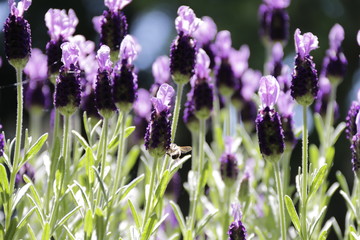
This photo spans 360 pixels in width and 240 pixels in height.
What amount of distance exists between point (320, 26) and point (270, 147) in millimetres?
4438

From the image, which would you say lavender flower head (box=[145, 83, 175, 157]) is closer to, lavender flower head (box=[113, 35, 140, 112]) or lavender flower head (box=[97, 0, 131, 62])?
lavender flower head (box=[113, 35, 140, 112])

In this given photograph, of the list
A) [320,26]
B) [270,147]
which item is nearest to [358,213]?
[270,147]

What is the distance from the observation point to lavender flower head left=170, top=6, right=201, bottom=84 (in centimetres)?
177

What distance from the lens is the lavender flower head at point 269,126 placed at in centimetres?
157

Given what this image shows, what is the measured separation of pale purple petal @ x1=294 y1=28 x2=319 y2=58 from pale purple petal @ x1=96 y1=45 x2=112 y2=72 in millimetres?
472

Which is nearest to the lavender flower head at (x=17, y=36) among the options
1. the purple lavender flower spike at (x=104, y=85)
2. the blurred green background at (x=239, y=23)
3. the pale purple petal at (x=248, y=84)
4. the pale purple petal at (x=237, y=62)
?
the purple lavender flower spike at (x=104, y=85)

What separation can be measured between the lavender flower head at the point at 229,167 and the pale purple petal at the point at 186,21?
51 centimetres

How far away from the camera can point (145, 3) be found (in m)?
6.01

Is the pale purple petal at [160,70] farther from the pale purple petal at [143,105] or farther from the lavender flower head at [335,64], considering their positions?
the lavender flower head at [335,64]

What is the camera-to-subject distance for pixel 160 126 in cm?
159

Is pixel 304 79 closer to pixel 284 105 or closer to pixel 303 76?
pixel 303 76

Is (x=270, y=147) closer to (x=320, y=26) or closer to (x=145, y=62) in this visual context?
(x=145, y=62)

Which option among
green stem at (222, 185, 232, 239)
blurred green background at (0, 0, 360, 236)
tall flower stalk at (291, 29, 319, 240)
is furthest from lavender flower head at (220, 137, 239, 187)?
blurred green background at (0, 0, 360, 236)

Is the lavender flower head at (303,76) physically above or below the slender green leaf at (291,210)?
above
